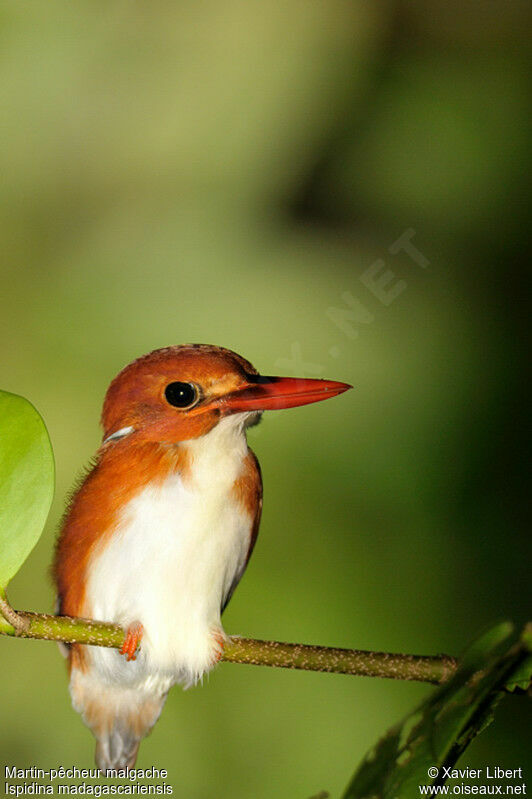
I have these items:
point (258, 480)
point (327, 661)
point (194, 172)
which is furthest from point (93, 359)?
point (327, 661)

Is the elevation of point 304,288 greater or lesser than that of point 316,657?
greater

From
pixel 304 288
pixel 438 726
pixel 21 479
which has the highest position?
pixel 304 288

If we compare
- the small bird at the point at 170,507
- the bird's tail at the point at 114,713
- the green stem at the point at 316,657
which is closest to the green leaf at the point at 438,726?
the green stem at the point at 316,657

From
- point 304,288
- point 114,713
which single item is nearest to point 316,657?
point 114,713

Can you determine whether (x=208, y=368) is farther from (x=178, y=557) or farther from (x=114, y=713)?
(x=114, y=713)

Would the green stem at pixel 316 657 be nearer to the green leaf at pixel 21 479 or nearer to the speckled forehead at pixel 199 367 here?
the green leaf at pixel 21 479

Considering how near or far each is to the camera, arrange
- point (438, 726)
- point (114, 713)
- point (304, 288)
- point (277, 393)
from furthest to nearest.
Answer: point (304, 288)
point (114, 713)
point (277, 393)
point (438, 726)

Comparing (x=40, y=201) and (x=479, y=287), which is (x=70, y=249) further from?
(x=479, y=287)
